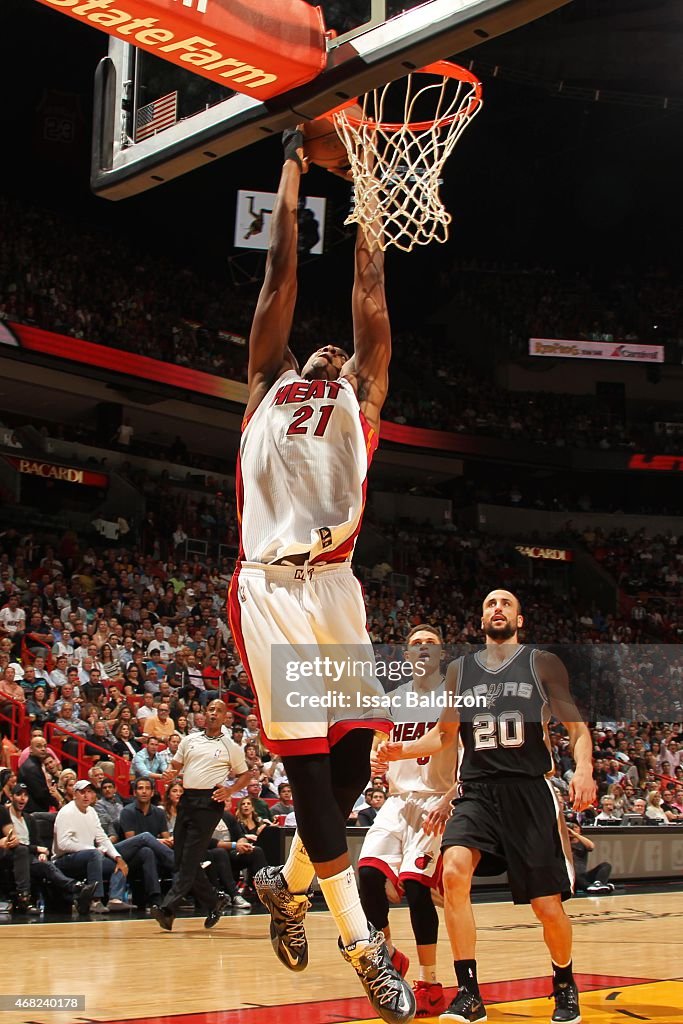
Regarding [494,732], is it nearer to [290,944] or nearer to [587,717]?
[290,944]

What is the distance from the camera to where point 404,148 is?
5316mm

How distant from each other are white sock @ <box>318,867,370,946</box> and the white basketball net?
2473 millimetres

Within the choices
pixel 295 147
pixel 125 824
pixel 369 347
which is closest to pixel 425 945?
pixel 369 347

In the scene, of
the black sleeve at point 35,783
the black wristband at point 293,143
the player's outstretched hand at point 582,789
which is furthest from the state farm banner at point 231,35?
the black sleeve at point 35,783

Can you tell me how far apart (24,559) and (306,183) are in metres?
12.6

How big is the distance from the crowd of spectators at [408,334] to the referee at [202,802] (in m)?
11.4

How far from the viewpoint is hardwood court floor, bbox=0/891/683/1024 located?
4727 mm

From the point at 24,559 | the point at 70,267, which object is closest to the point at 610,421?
the point at 70,267

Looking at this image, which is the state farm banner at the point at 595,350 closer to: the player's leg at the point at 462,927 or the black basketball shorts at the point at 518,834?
the black basketball shorts at the point at 518,834

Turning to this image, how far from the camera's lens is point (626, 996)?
5.27 meters

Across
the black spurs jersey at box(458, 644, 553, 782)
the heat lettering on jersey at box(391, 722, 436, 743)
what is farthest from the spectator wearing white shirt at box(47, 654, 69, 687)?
the black spurs jersey at box(458, 644, 553, 782)

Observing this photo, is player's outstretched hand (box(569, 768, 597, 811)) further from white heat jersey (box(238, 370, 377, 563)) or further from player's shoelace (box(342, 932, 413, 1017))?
white heat jersey (box(238, 370, 377, 563))

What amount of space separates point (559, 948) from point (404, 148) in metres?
3.73

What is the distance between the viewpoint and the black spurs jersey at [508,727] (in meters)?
5.09
